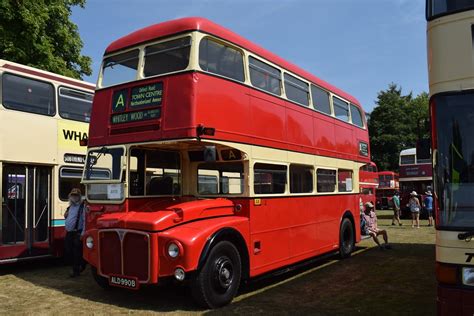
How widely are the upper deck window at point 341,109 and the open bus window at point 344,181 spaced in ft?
4.51

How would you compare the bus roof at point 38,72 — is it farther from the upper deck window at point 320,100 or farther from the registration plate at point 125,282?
the upper deck window at point 320,100

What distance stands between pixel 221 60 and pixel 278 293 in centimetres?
389

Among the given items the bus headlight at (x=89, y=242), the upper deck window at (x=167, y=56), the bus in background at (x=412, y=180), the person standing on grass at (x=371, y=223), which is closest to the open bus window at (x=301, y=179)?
the upper deck window at (x=167, y=56)

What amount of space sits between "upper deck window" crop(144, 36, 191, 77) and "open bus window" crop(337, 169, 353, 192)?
571 centimetres

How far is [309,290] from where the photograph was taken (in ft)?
26.5

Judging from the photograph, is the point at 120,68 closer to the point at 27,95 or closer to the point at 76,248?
the point at 27,95

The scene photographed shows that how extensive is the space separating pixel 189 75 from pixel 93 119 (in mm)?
2163

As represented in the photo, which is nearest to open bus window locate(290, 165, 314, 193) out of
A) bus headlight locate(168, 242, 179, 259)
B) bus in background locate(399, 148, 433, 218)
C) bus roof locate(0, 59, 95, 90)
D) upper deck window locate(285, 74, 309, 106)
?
upper deck window locate(285, 74, 309, 106)

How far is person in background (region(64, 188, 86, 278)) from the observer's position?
9.44m

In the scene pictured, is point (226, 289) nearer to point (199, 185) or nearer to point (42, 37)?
point (199, 185)

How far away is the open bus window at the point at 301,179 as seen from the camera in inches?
367

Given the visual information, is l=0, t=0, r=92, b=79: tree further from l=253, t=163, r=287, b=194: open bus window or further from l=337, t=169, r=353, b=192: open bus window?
l=253, t=163, r=287, b=194: open bus window

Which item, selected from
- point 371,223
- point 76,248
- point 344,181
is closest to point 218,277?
point 76,248

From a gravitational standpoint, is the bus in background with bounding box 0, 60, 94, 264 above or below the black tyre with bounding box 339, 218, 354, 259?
above
